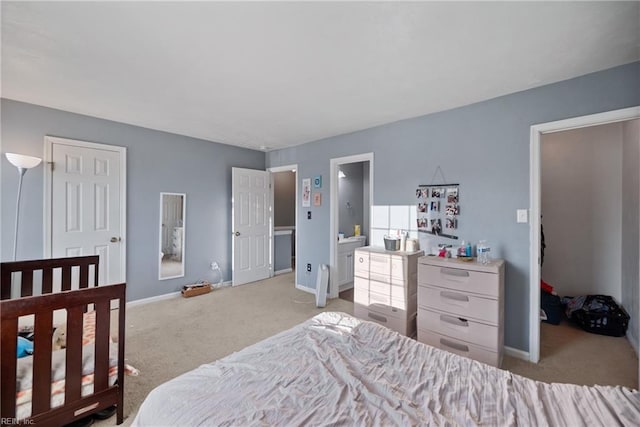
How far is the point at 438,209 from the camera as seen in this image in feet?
A: 10.0

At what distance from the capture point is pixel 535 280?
8.00 feet

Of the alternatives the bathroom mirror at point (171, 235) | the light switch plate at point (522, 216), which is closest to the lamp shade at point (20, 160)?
the bathroom mirror at point (171, 235)

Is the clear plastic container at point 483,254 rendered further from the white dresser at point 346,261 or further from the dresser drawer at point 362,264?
the white dresser at point 346,261

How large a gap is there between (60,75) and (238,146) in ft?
8.69

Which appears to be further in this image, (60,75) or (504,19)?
(60,75)

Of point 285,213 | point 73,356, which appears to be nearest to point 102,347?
point 73,356

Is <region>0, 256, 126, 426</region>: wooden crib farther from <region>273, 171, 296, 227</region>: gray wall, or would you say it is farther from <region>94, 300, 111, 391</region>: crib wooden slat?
<region>273, 171, 296, 227</region>: gray wall

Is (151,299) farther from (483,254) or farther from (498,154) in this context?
(498,154)

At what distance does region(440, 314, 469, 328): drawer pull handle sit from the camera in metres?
2.41

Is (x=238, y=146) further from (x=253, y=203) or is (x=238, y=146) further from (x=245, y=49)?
(x=245, y=49)

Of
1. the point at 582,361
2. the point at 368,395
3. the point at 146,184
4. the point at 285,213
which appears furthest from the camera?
the point at 285,213

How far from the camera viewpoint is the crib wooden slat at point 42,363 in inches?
56.8

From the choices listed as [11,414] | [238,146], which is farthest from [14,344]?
Answer: [238,146]

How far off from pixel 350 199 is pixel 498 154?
2.88m
